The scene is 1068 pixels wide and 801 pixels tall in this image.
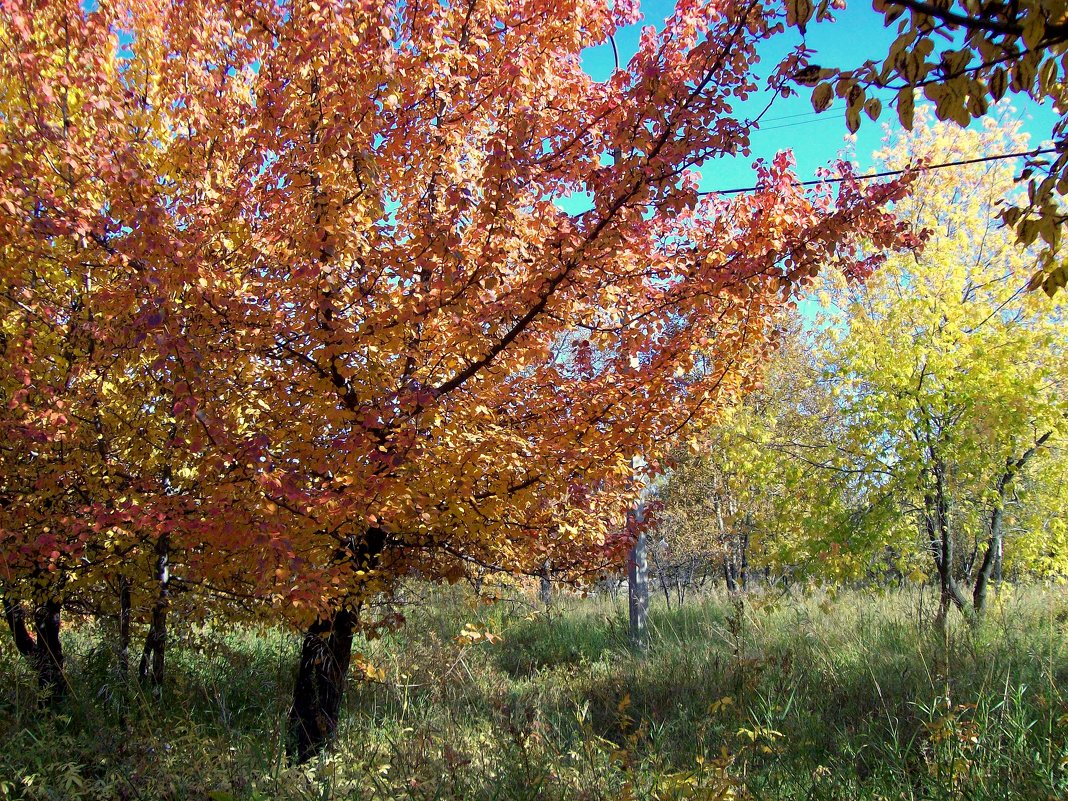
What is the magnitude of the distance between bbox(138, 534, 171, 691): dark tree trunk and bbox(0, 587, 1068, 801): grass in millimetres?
173

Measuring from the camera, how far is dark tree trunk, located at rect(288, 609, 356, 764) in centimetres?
463

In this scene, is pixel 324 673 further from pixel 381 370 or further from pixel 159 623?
pixel 381 370

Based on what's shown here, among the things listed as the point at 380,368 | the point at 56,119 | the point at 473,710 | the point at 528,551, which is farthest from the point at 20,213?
the point at 473,710

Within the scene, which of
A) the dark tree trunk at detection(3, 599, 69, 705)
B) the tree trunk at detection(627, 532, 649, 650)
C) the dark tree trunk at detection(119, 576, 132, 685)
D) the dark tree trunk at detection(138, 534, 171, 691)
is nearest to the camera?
the dark tree trunk at detection(119, 576, 132, 685)

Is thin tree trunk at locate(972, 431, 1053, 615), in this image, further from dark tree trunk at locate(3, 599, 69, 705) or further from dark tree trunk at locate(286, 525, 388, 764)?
dark tree trunk at locate(3, 599, 69, 705)

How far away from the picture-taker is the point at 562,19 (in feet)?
13.6

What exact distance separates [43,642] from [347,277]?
14.2ft

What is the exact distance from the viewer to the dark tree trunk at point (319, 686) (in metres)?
4.63

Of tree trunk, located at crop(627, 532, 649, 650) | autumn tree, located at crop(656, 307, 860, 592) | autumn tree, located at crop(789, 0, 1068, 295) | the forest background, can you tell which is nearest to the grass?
the forest background

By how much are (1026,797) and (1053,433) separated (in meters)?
5.72

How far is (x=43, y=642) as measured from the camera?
5.67 m

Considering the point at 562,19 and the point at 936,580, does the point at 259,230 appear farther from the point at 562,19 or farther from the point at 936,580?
the point at 936,580

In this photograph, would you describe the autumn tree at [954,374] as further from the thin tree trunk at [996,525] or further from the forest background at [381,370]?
the forest background at [381,370]

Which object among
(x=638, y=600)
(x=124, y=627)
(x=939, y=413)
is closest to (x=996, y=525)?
(x=939, y=413)
